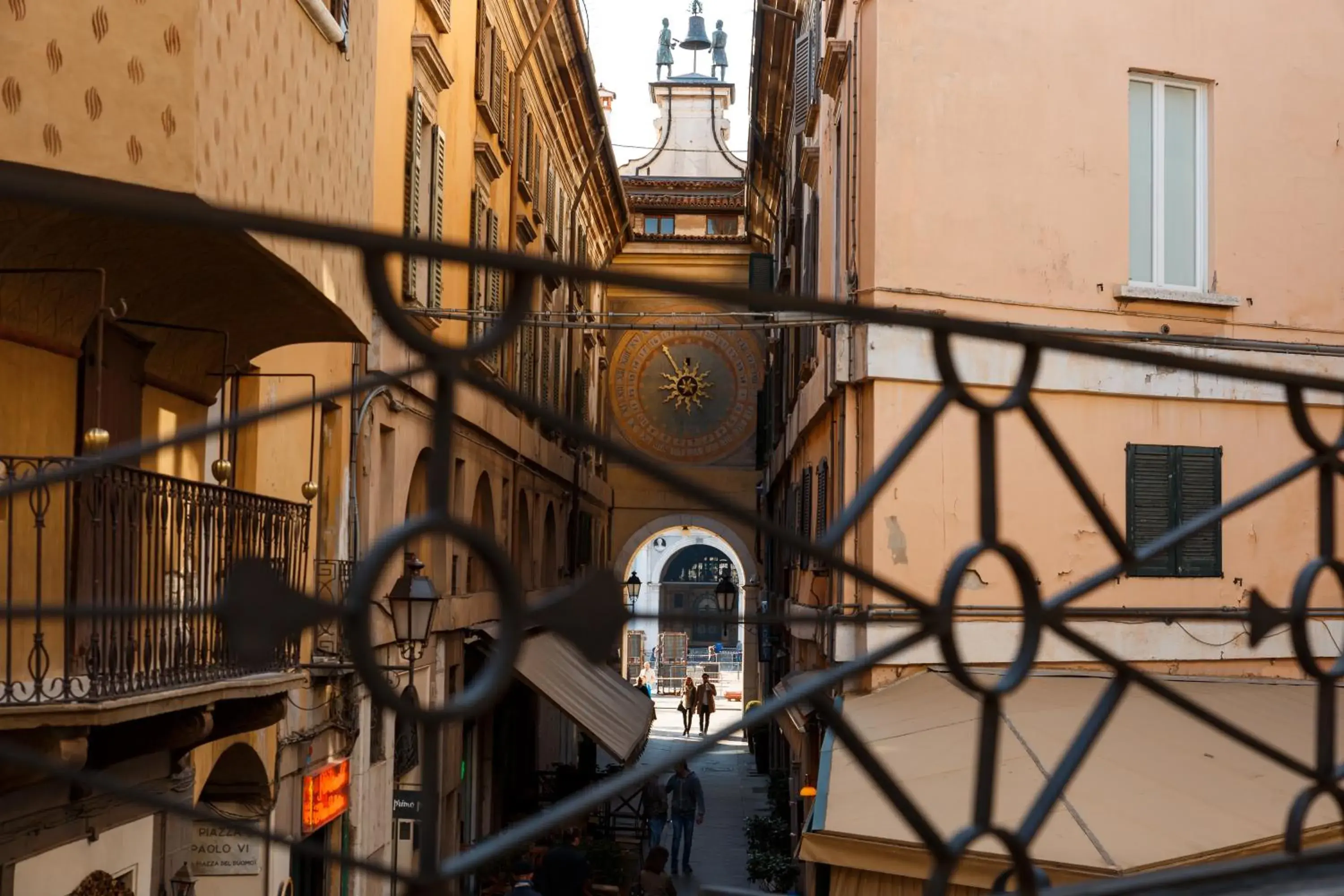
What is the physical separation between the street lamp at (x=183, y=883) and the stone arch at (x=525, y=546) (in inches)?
538

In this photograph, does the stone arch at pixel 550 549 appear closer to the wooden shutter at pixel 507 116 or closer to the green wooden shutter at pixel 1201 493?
the wooden shutter at pixel 507 116

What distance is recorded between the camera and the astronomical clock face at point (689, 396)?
37.9 m

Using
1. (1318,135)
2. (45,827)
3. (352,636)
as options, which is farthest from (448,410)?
(1318,135)

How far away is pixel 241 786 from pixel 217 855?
1.82 ft

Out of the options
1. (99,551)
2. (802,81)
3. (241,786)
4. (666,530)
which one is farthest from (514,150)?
(666,530)

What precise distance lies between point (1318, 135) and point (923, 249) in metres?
3.59

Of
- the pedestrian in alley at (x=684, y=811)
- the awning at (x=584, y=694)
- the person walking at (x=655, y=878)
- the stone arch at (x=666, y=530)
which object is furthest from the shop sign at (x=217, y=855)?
the stone arch at (x=666, y=530)

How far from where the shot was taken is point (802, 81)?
20.3m

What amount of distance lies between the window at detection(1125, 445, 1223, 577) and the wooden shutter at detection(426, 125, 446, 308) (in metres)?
6.66

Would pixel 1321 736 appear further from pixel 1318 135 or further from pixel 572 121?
pixel 572 121

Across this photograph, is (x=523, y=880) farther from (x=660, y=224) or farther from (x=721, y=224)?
(x=660, y=224)

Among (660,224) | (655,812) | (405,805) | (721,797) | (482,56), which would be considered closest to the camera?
(405,805)

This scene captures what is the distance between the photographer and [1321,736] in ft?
9.77

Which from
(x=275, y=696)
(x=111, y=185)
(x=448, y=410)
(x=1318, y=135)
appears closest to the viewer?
(x=448, y=410)
